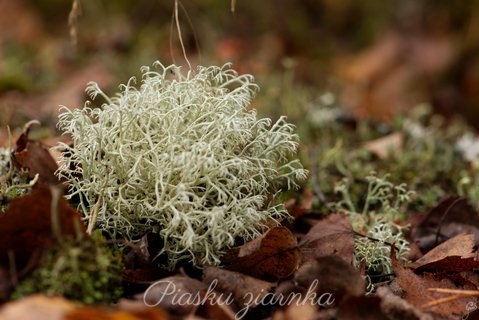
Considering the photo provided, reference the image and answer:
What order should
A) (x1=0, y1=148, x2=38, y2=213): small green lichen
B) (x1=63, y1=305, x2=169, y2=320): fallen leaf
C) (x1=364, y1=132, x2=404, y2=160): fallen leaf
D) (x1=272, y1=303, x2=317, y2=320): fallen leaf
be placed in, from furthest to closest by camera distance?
(x1=364, y1=132, x2=404, y2=160): fallen leaf < (x1=0, y1=148, x2=38, y2=213): small green lichen < (x1=272, y1=303, x2=317, y2=320): fallen leaf < (x1=63, y1=305, x2=169, y2=320): fallen leaf

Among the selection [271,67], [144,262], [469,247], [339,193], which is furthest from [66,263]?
[271,67]

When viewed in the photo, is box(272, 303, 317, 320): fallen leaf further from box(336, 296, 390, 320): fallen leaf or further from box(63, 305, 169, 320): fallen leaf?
box(63, 305, 169, 320): fallen leaf

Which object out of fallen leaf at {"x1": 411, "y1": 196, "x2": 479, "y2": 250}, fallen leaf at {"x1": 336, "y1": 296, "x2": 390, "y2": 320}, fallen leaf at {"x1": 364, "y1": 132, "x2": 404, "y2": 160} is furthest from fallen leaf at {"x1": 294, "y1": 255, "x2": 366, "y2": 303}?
fallen leaf at {"x1": 364, "y1": 132, "x2": 404, "y2": 160}

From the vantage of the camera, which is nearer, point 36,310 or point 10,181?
point 36,310

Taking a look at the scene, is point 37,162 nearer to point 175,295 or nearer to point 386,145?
point 175,295

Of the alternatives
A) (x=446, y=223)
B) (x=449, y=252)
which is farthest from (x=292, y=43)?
(x=449, y=252)

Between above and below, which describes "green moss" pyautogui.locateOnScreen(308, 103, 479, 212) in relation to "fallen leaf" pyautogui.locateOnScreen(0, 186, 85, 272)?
below

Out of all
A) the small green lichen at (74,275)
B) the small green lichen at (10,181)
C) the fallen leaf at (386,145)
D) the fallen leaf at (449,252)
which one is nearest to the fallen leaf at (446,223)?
the fallen leaf at (449,252)
